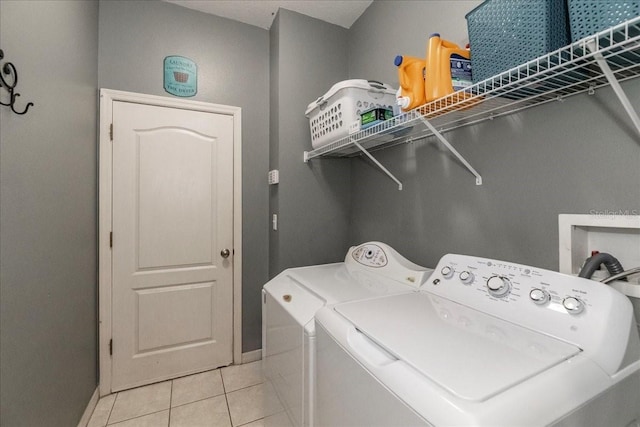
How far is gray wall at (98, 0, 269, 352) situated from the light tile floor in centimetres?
34

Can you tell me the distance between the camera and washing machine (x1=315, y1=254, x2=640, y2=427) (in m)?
0.60

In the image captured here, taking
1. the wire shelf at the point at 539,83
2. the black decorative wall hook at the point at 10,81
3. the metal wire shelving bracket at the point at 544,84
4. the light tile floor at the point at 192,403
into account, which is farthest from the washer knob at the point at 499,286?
the black decorative wall hook at the point at 10,81

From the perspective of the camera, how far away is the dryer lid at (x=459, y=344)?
0.64 m

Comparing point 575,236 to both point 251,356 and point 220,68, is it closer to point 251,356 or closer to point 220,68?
point 251,356

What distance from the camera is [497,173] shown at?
1305 millimetres

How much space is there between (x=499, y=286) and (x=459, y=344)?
0.34 m

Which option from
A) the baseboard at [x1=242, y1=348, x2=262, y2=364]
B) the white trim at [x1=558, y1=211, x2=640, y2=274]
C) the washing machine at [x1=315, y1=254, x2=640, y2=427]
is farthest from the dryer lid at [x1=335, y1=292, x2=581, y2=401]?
the baseboard at [x1=242, y1=348, x2=262, y2=364]

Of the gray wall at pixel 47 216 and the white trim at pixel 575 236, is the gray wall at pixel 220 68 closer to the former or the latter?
the gray wall at pixel 47 216

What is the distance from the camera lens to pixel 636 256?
91 cm

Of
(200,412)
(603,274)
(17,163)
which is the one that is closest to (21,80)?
(17,163)

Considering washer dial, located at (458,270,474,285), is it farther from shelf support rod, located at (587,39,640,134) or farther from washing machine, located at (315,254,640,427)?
shelf support rod, located at (587,39,640,134)

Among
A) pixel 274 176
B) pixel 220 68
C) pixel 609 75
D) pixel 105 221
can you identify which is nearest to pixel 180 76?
pixel 220 68

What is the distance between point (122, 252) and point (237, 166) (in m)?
1.03

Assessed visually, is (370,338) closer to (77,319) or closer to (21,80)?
(21,80)
